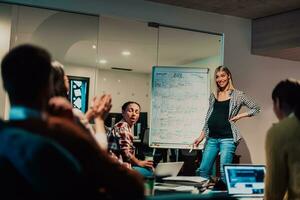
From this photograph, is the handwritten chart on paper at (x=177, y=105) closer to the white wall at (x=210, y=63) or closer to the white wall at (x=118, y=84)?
the white wall at (x=118, y=84)

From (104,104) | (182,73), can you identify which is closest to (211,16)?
(182,73)

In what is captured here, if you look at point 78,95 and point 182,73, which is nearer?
point 78,95

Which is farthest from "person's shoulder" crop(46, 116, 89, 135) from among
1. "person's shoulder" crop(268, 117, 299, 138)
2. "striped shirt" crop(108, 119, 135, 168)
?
"striped shirt" crop(108, 119, 135, 168)

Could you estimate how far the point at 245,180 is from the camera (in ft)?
8.46

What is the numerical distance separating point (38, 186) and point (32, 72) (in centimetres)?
32

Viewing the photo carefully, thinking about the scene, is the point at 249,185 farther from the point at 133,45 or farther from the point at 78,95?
the point at 133,45

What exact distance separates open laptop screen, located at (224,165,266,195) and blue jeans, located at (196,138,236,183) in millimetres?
2203

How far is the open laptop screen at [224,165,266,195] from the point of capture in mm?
2518

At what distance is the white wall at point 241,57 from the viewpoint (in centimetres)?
522

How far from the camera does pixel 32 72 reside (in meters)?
1.21

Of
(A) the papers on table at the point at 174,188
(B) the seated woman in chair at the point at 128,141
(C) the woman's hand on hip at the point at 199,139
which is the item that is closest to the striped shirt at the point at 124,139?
(B) the seated woman in chair at the point at 128,141

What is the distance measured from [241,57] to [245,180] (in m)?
3.53

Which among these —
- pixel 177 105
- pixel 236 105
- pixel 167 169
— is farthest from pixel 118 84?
pixel 167 169

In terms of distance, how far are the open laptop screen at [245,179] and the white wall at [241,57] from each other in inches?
116
